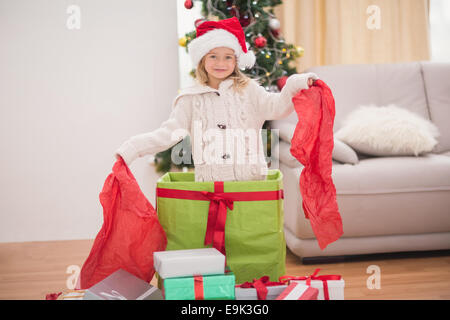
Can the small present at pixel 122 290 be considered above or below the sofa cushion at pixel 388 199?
below

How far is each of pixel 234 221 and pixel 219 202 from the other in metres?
0.08

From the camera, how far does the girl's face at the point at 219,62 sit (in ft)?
4.47

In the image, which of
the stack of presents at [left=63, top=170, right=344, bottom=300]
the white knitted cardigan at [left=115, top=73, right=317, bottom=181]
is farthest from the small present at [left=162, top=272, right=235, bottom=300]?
the white knitted cardigan at [left=115, top=73, right=317, bottom=181]

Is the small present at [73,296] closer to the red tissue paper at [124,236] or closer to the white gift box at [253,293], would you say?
the red tissue paper at [124,236]

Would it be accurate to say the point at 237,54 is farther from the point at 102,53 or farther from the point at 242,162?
the point at 102,53

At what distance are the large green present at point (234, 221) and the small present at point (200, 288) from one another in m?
0.21

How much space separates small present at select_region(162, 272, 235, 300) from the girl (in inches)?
→ 16.4

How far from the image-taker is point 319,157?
1.17 metres

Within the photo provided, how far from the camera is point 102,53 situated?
8.37 ft

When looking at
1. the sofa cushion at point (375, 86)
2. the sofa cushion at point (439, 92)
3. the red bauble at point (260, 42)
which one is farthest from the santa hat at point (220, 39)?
the sofa cushion at point (439, 92)

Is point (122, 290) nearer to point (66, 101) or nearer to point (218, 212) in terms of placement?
point (218, 212)

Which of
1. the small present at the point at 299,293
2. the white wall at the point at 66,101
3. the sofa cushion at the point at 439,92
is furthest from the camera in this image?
the white wall at the point at 66,101

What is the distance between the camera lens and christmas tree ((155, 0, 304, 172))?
2295 millimetres

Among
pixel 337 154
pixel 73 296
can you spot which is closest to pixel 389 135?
pixel 337 154
